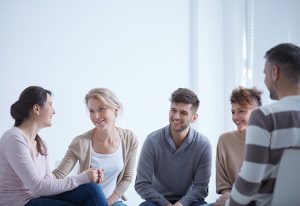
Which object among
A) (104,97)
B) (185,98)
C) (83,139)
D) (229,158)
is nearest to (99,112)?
(104,97)

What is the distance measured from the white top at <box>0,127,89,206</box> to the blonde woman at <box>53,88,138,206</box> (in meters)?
0.35

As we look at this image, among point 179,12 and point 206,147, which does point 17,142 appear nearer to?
point 206,147

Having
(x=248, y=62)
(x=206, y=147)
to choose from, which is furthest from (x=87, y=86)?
(x=248, y=62)

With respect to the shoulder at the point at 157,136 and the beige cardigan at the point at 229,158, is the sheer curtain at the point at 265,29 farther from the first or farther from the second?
the shoulder at the point at 157,136

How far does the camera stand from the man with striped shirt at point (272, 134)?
1373 millimetres

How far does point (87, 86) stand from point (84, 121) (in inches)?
11.7

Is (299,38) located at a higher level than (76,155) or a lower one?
higher

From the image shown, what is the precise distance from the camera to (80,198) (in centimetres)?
207

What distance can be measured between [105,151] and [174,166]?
46 centimetres

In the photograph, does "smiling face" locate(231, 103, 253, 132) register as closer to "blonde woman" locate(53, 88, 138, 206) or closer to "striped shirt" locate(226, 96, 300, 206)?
"blonde woman" locate(53, 88, 138, 206)

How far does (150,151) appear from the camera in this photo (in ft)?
8.09

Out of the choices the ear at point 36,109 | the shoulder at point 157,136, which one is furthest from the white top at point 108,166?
the ear at point 36,109

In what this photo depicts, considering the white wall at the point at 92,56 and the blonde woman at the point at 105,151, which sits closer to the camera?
the blonde woman at the point at 105,151

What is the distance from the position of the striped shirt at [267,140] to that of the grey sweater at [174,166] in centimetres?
104
